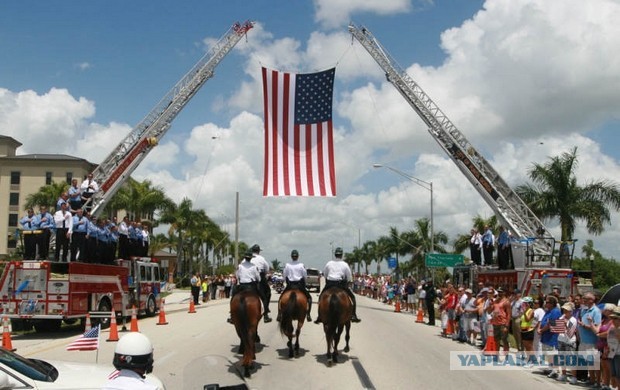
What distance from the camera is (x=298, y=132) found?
73.5 feet

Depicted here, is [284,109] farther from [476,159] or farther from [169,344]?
[476,159]

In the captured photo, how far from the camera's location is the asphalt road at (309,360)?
10265mm

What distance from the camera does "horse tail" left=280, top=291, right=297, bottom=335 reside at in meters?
13.0

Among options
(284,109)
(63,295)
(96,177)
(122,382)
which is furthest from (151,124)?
(122,382)

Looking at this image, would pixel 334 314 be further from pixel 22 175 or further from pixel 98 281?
pixel 22 175

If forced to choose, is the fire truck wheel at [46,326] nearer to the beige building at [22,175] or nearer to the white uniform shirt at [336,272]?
the white uniform shirt at [336,272]

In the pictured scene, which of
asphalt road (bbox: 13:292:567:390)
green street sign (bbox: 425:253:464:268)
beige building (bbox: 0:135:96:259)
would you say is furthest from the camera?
beige building (bbox: 0:135:96:259)

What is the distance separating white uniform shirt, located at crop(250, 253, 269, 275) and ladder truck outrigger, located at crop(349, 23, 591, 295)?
1181 centimetres

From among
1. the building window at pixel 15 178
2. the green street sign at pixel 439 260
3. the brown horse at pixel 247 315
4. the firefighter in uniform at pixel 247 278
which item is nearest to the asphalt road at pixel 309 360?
the brown horse at pixel 247 315

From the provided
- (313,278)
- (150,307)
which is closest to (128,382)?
(150,307)

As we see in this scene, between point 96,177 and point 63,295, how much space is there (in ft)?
34.5

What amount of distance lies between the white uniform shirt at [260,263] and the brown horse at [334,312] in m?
1.46

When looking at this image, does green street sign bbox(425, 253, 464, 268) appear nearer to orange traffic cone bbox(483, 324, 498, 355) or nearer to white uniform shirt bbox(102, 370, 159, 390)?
orange traffic cone bbox(483, 324, 498, 355)

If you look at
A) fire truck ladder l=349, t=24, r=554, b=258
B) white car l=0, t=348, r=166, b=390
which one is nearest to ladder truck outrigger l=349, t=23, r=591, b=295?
fire truck ladder l=349, t=24, r=554, b=258
